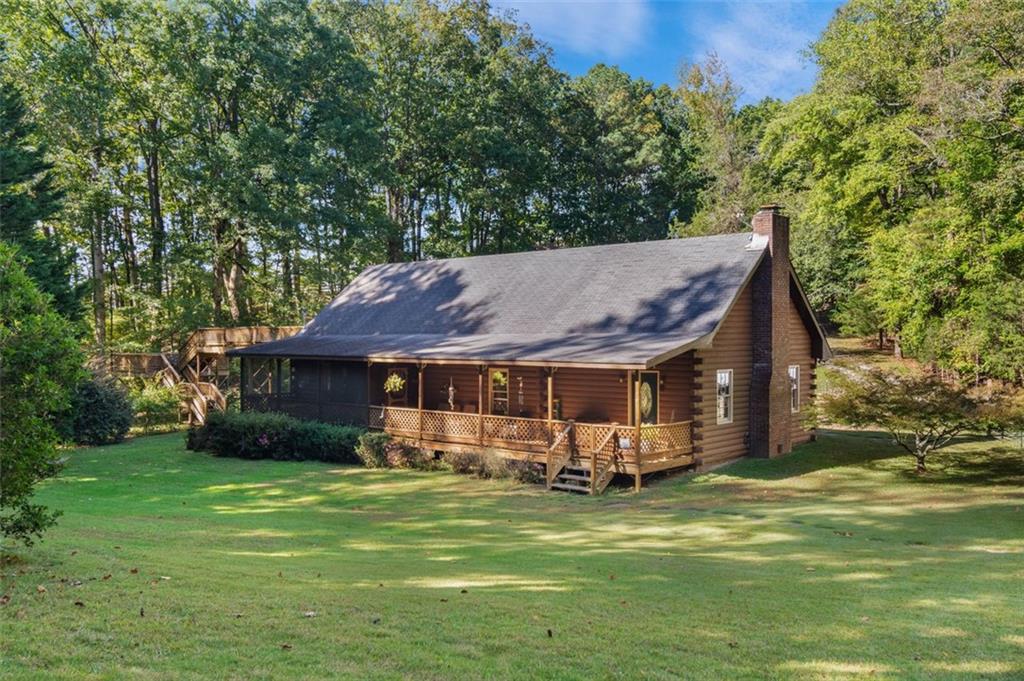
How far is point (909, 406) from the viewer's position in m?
19.8

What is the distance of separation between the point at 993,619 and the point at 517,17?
174 feet

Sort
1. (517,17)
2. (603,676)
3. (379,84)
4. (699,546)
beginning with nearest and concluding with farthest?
(603,676) < (699,546) < (379,84) < (517,17)

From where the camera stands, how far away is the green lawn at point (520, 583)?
5.95m

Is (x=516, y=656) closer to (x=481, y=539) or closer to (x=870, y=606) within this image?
(x=870, y=606)

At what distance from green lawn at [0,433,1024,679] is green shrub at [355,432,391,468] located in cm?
365

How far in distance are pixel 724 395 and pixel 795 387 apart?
450 cm

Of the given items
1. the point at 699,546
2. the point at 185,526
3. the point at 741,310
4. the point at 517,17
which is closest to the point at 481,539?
the point at 699,546

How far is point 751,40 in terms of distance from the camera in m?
29.0

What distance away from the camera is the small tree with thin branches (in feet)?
63.8

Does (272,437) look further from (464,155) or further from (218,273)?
(464,155)

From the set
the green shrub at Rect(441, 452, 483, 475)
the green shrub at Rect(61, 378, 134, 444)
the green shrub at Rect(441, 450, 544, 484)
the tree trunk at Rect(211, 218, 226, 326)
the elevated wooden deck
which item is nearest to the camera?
the elevated wooden deck

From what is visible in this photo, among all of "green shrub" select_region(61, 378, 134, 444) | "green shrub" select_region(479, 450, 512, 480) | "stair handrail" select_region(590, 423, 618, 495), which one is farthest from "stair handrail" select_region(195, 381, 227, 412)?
"stair handrail" select_region(590, 423, 618, 495)

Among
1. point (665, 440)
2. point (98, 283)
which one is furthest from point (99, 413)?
point (665, 440)

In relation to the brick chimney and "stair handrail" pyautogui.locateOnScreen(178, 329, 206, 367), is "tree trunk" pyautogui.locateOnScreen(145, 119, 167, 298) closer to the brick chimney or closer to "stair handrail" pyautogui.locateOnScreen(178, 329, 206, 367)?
"stair handrail" pyautogui.locateOnScreen(178, 329, 206, 367)
